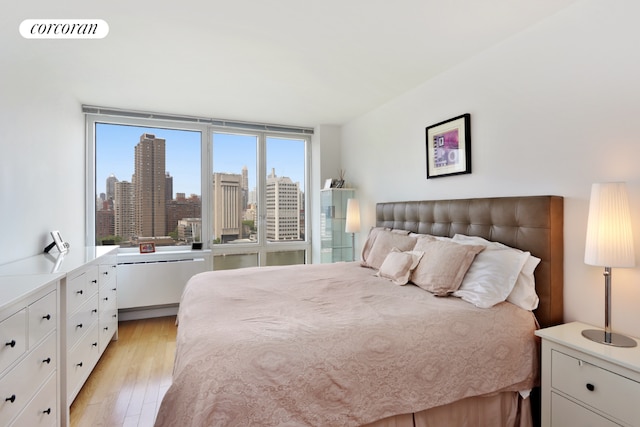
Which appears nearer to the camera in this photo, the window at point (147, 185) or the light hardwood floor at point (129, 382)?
the light hardwood floor at point (129, 382)

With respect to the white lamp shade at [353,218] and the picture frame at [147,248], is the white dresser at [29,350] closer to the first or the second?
the picture frame at [147,248]

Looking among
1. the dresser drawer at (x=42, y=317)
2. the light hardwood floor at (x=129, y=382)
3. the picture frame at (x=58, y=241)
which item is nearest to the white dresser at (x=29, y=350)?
the dresser drawer at (x=42, y=317)

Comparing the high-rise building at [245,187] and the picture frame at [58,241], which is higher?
the high-rise building at [245,187]

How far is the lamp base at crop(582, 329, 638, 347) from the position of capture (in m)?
1.48

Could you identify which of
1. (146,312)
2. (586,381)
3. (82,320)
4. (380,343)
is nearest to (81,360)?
(82,320)

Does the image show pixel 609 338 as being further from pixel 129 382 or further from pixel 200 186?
pixel 200 186

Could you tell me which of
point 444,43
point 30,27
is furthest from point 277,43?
point 30,27

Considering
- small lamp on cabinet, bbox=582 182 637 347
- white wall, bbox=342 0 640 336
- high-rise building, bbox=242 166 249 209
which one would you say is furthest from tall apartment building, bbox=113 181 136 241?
small lamp on cabinet, bbox=582 182 637 347

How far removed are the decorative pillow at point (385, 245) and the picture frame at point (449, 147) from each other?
2.14 feet

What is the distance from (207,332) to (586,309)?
208 cm

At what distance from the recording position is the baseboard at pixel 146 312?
12.4ft

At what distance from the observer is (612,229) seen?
150cm

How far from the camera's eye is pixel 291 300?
1940 millimetres

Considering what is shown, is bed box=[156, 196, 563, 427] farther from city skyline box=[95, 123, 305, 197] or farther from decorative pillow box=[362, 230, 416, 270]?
city skyline box=[95, 123, 305, 197]
